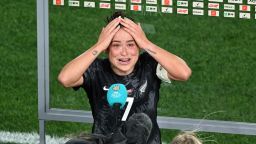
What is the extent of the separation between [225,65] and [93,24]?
41.8 inches

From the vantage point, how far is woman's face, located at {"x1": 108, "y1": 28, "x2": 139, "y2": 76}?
484cm

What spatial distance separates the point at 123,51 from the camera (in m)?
4.83

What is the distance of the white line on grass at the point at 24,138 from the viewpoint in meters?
6.98

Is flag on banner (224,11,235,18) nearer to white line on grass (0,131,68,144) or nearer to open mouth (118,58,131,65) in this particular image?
open mouth (118,58,131,65)

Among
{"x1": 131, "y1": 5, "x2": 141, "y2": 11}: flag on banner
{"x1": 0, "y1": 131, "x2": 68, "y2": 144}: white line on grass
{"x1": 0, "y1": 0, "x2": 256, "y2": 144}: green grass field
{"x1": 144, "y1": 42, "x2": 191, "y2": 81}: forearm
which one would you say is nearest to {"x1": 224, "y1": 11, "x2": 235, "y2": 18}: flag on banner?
{"x1": 0, "y1": 0, "x2": 256, "y2": 144}: green grass field

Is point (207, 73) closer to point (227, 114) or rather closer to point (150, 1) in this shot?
point (227, 114)

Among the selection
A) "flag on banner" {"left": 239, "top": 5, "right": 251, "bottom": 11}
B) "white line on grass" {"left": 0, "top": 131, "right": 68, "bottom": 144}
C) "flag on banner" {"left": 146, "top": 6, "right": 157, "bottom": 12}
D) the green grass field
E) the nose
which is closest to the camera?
the nose

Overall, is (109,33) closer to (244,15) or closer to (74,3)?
(74,3)

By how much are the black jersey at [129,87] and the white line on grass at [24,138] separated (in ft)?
6.48

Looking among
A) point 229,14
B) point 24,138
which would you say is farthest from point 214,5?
point 24,138

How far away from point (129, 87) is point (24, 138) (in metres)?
2.32

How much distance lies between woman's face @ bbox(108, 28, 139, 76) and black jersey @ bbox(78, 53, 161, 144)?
12 centimetres

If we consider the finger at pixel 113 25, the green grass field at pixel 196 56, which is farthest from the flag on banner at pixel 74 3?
the finger at pixel 113 25

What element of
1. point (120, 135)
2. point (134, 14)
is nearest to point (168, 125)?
point (134, 14)
